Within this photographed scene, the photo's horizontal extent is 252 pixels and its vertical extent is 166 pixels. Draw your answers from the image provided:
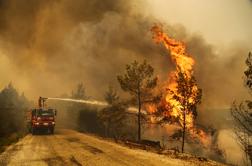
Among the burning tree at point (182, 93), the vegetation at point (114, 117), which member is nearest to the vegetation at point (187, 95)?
the burning tree at point (182, 93)

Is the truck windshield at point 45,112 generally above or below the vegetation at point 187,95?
below

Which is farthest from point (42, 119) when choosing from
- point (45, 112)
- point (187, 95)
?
point (187, 95)

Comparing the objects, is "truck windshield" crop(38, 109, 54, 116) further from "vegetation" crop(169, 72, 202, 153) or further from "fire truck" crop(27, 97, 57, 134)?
"vegetation" crop(169, 72, 202, 153)

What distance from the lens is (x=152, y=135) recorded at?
10119 cm

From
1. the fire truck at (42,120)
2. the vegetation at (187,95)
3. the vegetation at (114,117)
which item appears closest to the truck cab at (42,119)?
the fire truck at (42,120)

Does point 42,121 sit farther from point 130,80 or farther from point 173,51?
point 173,51

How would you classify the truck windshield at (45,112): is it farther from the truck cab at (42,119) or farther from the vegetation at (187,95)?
the vegetation at (187,95)

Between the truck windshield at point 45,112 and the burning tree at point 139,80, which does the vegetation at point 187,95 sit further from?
the truck windshield at point 45,112

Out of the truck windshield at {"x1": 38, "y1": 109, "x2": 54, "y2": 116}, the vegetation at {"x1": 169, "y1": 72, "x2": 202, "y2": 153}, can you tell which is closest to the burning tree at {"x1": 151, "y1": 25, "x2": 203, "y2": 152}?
the vegetation at {"x1": 169, "y1": 72, "x2": 202, "y2": 153}

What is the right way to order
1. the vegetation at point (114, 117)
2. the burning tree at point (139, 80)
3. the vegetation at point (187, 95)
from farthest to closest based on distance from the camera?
the vegetation at point (114, 117) → the burning tree at point (139, 80) → the vegetation at point (187, 95)

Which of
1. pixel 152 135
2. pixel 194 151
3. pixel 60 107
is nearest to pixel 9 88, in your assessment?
pixel 60 107

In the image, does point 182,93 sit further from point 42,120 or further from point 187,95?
point 42,120

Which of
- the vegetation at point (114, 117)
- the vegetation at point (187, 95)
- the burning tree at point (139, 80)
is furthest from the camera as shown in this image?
the vegetation at point (114, 117)

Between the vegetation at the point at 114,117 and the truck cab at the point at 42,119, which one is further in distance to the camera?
the vegetation at the point at 114,117
